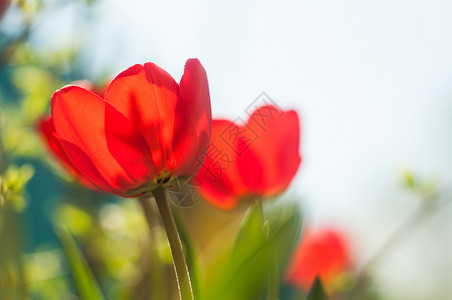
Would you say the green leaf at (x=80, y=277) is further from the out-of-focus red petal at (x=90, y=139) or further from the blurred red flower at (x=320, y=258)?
the blurred red flower at (x=320, y=258)

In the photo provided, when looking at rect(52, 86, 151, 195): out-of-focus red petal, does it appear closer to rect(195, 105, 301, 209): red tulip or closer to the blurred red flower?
rect(195, 105, 301, 209): red tulip

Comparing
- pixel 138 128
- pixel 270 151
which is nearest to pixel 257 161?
pixel 270 151

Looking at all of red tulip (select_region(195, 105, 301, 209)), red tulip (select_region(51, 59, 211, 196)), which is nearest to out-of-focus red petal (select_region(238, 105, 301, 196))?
red tulip (select_region(195, 105, 301, 209))

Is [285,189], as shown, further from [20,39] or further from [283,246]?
[20,39]

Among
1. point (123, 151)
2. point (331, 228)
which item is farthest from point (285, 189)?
point (331, 228)

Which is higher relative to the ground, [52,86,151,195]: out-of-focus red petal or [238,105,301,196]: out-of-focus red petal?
[238,105,301,196]: out-of-focus red petal

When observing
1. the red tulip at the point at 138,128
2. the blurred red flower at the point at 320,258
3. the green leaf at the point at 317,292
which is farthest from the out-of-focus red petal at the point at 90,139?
the blurred red flower at the point at 320,258
